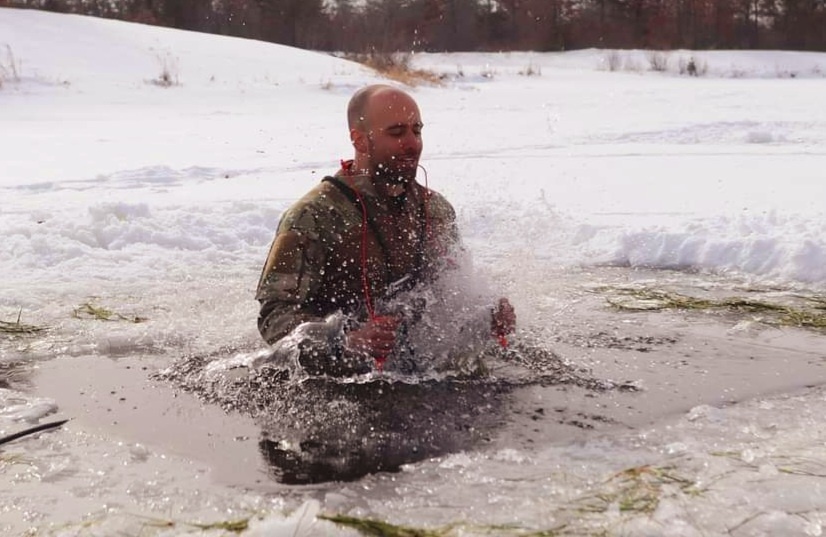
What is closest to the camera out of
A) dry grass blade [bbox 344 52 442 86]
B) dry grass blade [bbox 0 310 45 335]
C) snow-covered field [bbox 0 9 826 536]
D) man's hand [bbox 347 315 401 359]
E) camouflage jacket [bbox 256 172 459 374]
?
snow-covered field [bbox 0 9 826 536]

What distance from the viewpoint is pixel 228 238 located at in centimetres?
662

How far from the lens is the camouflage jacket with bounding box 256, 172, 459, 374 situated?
3729 millimetres

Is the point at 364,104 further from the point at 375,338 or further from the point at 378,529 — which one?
the point at 378,529

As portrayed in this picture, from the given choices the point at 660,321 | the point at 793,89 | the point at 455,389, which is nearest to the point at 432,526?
the point at 455,389

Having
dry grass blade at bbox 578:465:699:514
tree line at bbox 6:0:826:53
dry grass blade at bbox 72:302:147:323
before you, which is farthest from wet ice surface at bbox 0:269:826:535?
tree line at bbox 6:0:826:53

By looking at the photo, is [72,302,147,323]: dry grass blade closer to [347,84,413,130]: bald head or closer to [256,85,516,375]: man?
[256,85,516,375]: man

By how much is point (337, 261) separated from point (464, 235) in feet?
10.0

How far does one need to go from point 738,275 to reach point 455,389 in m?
2.66

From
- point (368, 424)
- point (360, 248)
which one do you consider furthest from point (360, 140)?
point (368, 424)

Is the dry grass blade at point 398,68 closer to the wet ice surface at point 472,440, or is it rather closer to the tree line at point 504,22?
the tree line at point 504,22

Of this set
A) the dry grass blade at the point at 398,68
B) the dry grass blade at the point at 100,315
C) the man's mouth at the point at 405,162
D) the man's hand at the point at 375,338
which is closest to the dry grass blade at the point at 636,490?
the man's hand at the point at 375,338

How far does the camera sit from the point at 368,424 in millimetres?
3270

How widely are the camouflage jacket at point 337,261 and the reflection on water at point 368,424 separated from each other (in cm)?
20

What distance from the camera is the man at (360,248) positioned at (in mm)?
3787
